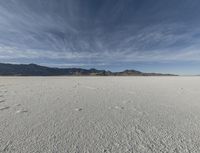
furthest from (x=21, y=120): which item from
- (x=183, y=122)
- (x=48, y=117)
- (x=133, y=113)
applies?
(x=183, y=122)

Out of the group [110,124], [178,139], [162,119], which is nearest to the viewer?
[178,139]

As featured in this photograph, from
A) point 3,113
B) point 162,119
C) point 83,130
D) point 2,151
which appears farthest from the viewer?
point 3,113

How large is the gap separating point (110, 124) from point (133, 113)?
957 mm

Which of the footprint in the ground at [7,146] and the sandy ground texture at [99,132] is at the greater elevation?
the sandy ground texture at [99,132]

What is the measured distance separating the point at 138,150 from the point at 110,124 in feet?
3.17

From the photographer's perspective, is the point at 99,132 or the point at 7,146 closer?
the point at 7,146

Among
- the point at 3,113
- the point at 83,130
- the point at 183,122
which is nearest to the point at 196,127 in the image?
the point at 183,122

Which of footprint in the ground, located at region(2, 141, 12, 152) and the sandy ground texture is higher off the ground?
the sandy ground texture

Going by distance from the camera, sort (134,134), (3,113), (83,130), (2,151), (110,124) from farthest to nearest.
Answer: (3,113)
(110,124)
(83,130)
(134,134)
(2,151)

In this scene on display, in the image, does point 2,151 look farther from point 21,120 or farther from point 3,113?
point 3,113

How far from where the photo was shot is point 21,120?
290 centimetres

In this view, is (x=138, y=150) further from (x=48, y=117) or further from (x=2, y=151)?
(x=48, y=117)

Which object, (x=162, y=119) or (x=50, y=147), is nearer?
(x=50, y=147)

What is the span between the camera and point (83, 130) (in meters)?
2.51
